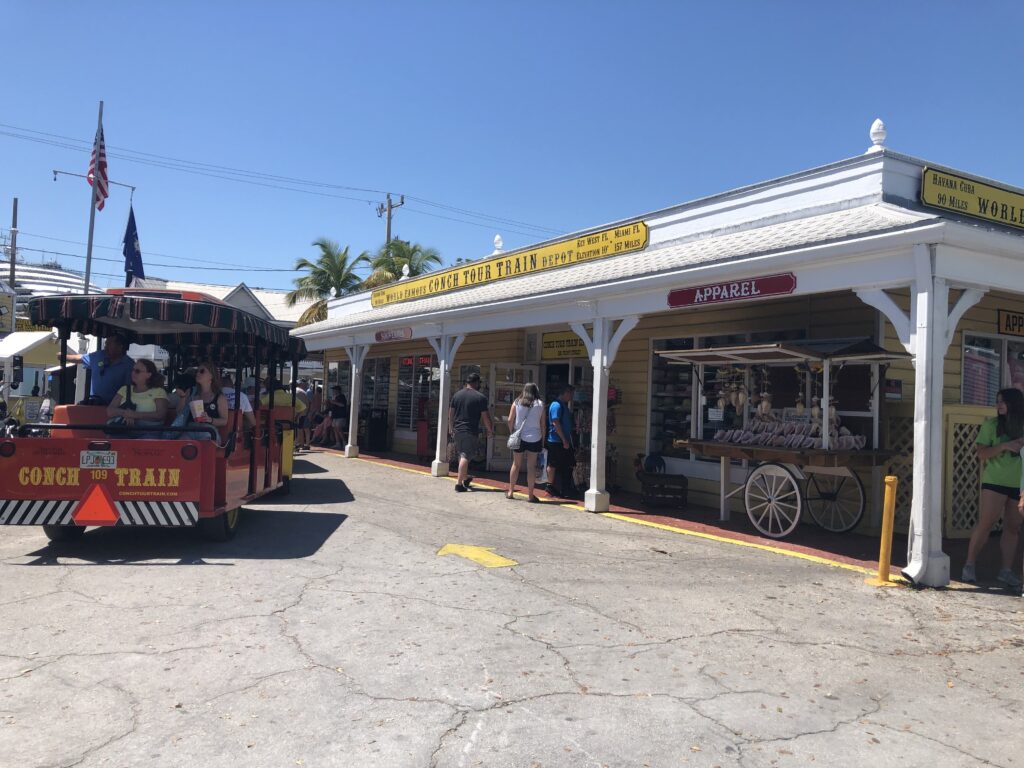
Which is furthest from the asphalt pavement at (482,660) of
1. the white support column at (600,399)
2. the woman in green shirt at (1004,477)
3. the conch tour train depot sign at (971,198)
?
the conch tour train depot sign at (971,198)

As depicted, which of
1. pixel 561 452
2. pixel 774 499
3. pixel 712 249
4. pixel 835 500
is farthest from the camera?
pixel 561 452

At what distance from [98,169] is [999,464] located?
70.0 ft

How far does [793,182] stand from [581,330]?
Result: 3.27 meters

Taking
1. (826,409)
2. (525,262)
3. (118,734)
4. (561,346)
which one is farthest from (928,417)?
(525,262)

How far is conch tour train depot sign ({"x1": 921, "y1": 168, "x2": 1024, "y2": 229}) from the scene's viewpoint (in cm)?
920

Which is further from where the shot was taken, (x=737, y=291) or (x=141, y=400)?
(x=737, y=291)

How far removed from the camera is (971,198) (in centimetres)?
968

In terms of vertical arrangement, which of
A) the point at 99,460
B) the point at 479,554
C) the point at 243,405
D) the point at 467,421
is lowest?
the point at 479,554

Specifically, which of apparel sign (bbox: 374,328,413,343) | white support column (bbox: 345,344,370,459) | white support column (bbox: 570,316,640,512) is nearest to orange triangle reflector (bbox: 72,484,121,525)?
white support column (bbox: 570,316,640,512)

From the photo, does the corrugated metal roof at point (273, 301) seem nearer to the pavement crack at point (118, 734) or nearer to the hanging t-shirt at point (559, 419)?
the hanging t-shirt at point (559, 419)

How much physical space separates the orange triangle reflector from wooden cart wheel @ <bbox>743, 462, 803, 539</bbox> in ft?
21.9

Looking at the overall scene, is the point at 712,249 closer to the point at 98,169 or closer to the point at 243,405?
the point at 243,405

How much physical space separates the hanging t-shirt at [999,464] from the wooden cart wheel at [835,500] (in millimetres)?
2163

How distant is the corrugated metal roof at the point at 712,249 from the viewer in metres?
7.54
